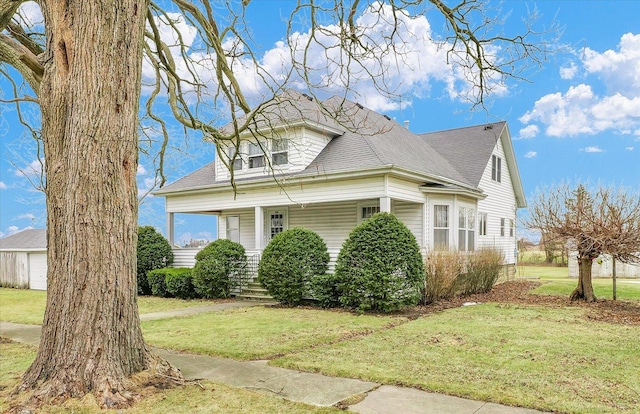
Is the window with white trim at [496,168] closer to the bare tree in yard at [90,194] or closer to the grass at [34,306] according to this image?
the grass at [34,306]

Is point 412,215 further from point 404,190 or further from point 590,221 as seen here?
point 590,221

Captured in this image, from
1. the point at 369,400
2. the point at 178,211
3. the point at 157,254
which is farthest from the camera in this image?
the point at 178,211

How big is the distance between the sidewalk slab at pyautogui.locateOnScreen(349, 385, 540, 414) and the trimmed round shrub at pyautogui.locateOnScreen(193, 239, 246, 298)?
1074 centimetres

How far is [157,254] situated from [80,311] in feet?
43.8

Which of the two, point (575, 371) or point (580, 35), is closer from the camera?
point (575, 371)

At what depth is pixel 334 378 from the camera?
5.46m

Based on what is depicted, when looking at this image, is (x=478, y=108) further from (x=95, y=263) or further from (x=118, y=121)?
(x=95, y=263)

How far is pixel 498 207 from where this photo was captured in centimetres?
2239

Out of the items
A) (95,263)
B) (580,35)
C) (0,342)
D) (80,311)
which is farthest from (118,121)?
(580,35)

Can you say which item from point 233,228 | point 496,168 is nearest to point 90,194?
point 233,228

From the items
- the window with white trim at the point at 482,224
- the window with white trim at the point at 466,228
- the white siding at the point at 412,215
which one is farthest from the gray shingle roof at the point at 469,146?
the white siding at the point at 412,215

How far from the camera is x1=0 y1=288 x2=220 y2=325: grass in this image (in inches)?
453

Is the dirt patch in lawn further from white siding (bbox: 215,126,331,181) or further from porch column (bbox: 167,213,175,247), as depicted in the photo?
porch column (bbox: 167,213,175,247)

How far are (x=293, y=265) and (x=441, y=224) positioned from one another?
6.20 m
